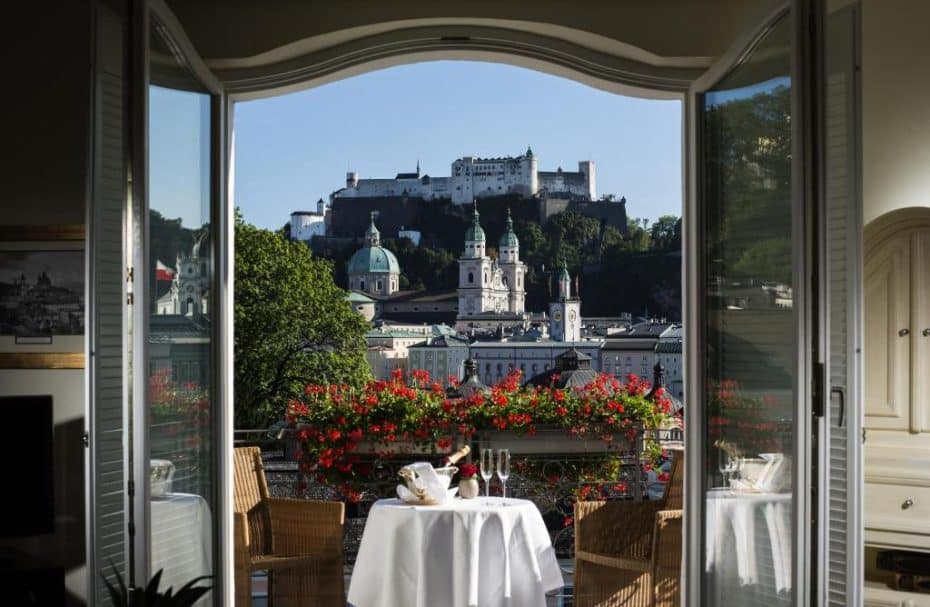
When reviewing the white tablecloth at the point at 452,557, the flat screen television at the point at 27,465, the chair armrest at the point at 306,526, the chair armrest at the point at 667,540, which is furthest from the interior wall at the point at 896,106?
the flat screen television at the point at 27,465

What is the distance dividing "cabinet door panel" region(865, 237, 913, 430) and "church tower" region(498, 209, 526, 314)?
18.6 m

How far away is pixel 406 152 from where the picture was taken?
22.5m

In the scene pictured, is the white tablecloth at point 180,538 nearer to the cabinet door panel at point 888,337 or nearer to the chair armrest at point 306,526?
the chair armrest at point 306,526

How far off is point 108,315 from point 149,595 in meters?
0.76

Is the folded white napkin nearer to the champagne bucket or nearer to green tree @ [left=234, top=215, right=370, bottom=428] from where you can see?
the champagne bucket

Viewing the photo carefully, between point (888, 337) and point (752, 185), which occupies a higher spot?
point (752, 185)

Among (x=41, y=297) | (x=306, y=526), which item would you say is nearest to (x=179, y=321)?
(x=41, y=297)

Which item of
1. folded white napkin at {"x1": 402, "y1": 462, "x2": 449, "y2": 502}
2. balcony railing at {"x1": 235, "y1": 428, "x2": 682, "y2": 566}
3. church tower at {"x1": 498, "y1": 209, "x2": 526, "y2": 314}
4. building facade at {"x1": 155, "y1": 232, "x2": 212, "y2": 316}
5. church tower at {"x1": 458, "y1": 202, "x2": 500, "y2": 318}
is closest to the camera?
building facade at {"x1": 155, "y1": 232, "x2": 212, "y2": 316}

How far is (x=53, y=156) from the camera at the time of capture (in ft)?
12.8

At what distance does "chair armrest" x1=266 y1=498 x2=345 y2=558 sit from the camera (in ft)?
15.1

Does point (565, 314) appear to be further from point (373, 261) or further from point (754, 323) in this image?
point (754, 323)

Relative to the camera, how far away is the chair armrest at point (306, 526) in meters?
4.59

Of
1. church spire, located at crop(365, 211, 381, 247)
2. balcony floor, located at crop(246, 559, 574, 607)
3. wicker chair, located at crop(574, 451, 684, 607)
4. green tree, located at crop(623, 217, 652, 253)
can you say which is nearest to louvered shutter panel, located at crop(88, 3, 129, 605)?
wicker chair, located at crop(574, 451, 684, 607)

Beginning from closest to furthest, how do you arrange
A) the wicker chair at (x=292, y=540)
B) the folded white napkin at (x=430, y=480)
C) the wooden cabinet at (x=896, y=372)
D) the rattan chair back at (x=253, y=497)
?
the wooden cabinet at (x=896, y=372) → the folded white napkin at (x=430, y=480) → the wicker chair at (x=292, y=540) → the rattan chair back at (x=253, y=497)
